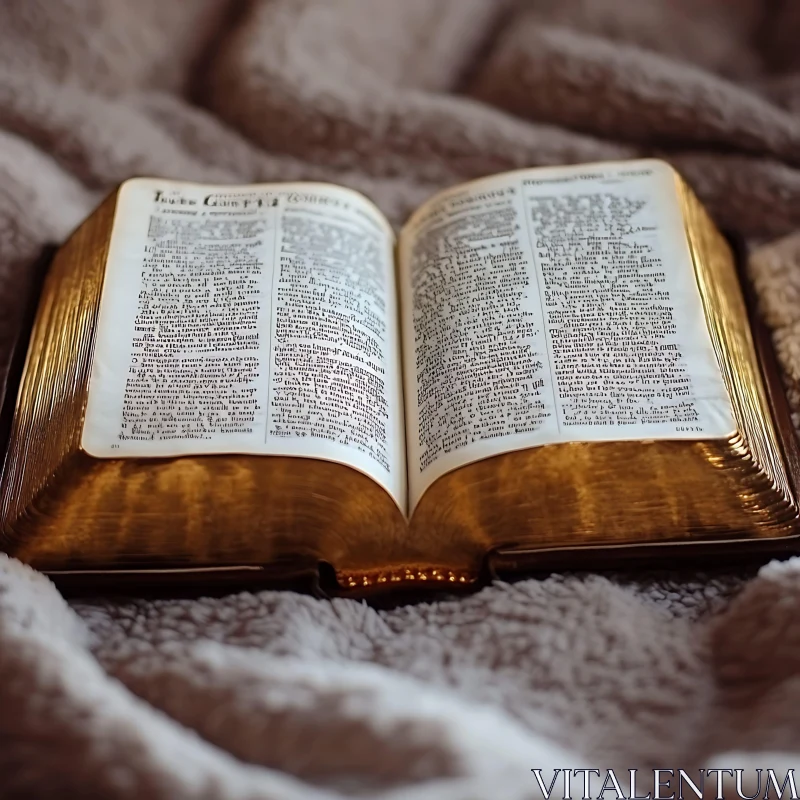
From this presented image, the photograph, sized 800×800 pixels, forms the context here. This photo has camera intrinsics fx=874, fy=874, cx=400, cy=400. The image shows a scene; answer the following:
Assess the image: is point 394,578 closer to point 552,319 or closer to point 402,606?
point 402,606

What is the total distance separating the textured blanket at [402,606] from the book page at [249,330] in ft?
0.30

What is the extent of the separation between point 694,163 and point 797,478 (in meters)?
0.30

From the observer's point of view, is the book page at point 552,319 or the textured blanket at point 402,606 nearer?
the textured blanket at point 402,606

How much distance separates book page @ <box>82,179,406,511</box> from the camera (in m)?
0.50

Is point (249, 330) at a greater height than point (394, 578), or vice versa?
point (249, 330)

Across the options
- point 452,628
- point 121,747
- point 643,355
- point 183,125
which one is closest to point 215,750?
point 121,747

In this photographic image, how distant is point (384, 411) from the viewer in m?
0.53

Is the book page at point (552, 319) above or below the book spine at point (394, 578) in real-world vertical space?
above

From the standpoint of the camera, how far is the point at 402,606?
0.51 meters

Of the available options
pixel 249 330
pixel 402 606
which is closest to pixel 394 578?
pixel 402 606

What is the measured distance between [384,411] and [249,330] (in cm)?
10

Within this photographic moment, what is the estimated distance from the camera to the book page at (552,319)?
0.50 meters

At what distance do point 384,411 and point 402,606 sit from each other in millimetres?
115

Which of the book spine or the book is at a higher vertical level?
the book
